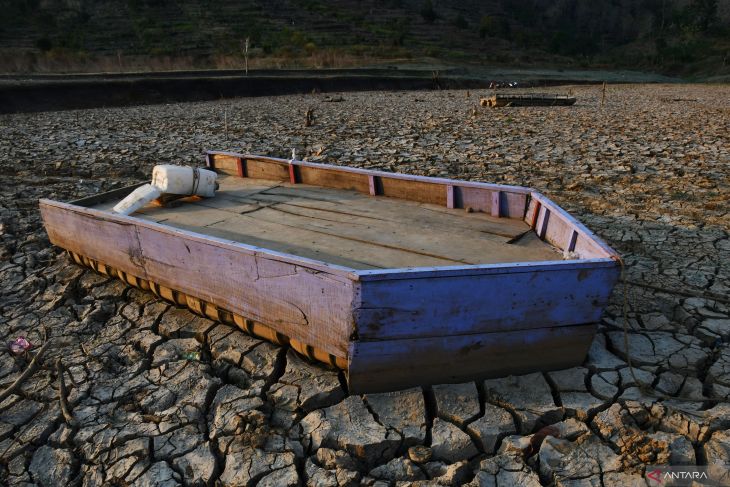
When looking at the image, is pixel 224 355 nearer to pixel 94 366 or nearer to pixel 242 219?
pixel 94 366

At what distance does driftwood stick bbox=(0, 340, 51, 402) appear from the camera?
2.80 metres

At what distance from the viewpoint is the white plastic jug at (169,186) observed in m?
4.25

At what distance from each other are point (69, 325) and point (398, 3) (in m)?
66.0

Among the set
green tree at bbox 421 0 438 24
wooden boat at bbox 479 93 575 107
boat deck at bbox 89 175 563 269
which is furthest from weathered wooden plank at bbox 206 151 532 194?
green tree at bbox 421 0 438 24

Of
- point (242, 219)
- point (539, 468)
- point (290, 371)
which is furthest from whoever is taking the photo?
point (242, 219)

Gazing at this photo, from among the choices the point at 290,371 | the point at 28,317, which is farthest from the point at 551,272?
the point at 28,317

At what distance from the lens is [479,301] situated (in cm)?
248

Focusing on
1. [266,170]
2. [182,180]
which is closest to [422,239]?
[182,180]

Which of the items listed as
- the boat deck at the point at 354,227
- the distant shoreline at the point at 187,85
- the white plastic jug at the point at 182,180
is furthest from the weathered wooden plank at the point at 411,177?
the distant shoreline at the point at 187,85

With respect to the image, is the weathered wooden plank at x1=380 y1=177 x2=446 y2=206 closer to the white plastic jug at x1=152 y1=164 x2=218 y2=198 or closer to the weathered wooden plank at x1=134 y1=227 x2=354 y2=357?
the white plastic jug at x1=152 y1=164 x2=218 y2=198

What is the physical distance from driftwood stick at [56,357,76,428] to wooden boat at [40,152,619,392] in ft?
2.71

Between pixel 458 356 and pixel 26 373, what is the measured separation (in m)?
2.57

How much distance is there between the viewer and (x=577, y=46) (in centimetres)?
6025

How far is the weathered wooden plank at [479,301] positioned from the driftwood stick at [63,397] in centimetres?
167
